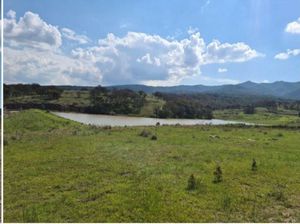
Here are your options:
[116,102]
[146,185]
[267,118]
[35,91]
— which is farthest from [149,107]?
[146,185]

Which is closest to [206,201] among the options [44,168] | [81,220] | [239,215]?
[239,215]

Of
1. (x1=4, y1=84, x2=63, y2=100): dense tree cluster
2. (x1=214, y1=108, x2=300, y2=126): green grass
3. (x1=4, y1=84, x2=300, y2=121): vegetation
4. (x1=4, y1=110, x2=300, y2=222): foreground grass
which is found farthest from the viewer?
(x1=4, y1=84, x2=63, y2=100): dense tree cluster

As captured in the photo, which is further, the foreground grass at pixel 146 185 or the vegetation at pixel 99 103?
the vegetation at pixel 99 103

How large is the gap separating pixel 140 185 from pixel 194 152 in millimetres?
7419

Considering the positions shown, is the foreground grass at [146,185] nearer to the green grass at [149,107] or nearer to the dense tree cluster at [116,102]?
the dense tree cluster at [116,102]

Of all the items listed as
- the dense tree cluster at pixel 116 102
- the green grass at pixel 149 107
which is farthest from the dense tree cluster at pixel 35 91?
the green grass at pixel 149 107

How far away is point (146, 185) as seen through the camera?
34.2 ft

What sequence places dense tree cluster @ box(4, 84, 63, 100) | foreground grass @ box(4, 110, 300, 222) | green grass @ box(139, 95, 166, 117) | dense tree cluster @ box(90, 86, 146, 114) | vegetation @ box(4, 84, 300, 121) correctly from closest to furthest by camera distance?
1. foreground grass @ box(4, 110, 300, 222)
2. vegetation @ box(4, 84, 300, 121)
3. dense tree cluster @ box(90, 86, 146, 114)
4. green grass @ box(139, 95, 166, 117)
5. dense tree cluster @ box(4, 84, 63, 100)

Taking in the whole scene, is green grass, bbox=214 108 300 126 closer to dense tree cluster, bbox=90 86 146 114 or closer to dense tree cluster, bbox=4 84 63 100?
dense tree cluster, bbox=90 86 146 114

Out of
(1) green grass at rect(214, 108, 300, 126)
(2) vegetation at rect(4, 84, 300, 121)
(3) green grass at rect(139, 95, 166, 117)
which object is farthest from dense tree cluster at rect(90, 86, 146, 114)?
(1) green grass at rect(214, 108, 300, 126)

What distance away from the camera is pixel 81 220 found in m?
7.73

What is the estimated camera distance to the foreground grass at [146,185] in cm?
819

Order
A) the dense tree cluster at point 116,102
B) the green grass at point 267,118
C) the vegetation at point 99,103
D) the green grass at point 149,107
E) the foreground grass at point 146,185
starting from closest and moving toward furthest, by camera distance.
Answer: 1. the foreground grass at point 146,185
2. the green grass at point 267,118
3. the vegetation at point 99,103
4. the dense tree cluster at point 116,102
5. the green grass at point 149,107

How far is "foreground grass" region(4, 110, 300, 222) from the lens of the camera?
8.19m
